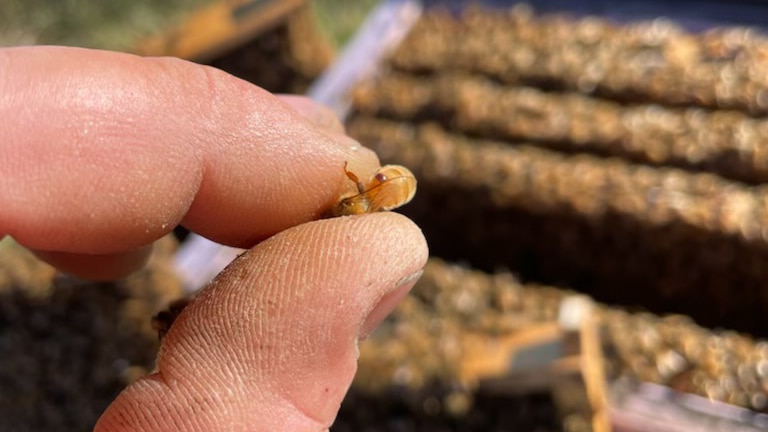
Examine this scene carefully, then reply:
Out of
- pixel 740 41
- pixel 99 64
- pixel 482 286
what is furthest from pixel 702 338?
pixel 99 64

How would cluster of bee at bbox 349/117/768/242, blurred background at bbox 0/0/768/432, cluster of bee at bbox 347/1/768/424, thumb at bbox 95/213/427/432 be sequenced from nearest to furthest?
thumb at bbox 95/213/427/432
blurred background at bbox 0/0/768/432
cluster of bee at bbox 347/1/768/424
cluster of bee at bbox 349/117/768/242

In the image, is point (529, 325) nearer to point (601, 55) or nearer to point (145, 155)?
point (601, 55)

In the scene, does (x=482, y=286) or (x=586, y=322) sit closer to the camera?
(x=586, y=322)

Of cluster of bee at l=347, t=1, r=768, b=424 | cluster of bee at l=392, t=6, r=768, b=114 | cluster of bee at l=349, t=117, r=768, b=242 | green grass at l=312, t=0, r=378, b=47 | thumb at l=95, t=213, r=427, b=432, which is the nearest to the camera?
thumb at l=95, t=213, r=427, b=432

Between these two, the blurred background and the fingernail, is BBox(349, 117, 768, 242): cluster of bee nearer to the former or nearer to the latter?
the blurred background

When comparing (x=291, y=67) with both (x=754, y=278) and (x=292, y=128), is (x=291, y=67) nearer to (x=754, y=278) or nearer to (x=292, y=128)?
(x=754, y=278)

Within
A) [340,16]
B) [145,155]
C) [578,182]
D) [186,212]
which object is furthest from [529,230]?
[340,16]

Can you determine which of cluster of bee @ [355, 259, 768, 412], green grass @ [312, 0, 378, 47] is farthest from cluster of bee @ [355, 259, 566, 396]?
green grass @ [312, 0, 378, 47]
